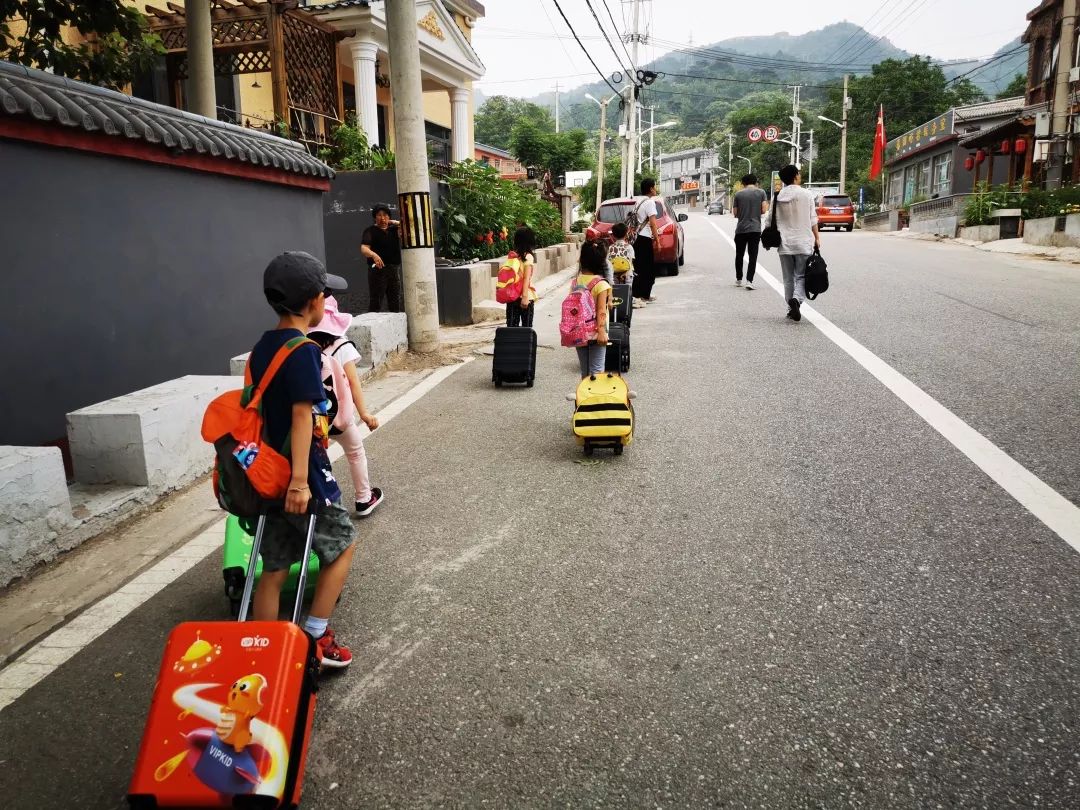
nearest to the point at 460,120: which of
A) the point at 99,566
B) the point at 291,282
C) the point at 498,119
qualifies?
the point at 99,566

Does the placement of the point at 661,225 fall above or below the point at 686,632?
above

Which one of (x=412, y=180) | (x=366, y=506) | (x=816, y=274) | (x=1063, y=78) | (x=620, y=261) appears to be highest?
(x=1063, y=78)

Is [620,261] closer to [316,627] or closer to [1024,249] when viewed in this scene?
[316,627]

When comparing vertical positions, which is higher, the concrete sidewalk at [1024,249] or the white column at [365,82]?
the white column at [365,82]

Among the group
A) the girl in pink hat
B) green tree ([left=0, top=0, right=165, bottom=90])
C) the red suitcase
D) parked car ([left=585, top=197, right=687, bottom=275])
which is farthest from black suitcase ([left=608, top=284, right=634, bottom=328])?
parked car ([left=585, top=197, right=687, bottom=275])

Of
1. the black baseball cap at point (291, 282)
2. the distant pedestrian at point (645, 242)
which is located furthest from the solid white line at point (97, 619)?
the distant pedestrian at point (645, 242)

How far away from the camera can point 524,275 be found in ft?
27.9

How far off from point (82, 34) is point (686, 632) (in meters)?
7.64

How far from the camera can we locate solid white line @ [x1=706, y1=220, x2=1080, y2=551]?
13.1 ft

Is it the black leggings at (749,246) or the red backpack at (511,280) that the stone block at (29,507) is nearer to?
the red backpack at (511,280)

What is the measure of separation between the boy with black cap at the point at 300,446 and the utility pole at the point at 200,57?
8176mm

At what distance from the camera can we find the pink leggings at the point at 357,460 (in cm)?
440

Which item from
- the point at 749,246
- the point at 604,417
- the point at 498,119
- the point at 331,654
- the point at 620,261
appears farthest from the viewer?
the point at 498,119

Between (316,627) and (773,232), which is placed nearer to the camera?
(316,627)
